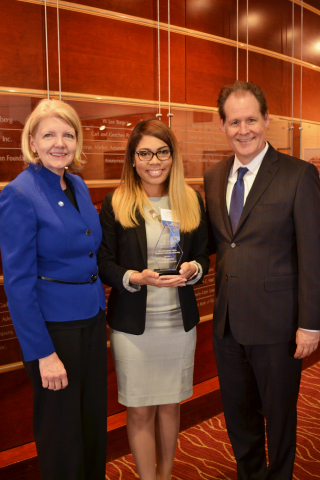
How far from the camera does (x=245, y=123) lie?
2139 mm

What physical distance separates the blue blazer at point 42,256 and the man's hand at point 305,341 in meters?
0.89

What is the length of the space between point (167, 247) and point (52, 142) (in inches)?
28.1

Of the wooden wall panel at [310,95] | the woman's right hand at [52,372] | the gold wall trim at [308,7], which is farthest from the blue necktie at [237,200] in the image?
the gold wall trim at [308,7]

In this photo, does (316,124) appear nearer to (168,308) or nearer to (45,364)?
(168,308)

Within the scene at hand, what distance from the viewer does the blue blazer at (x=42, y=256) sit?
1688 millimetres

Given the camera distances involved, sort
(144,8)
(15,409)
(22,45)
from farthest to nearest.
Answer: (144,8) → (15,409) → (22,45)

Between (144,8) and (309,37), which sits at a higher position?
(309,37)

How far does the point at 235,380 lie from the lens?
231 cm

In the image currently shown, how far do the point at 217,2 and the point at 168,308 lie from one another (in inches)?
102

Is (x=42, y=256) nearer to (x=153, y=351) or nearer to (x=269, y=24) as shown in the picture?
(x=153, y=351)

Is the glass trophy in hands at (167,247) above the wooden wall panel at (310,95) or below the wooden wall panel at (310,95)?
below

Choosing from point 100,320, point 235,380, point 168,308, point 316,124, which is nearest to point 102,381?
point 100,320

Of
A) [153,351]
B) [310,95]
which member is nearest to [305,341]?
[153,351]

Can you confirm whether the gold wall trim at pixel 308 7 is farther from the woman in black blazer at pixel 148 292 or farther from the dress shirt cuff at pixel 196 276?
the dress shirt cuff at pixel 196 276
